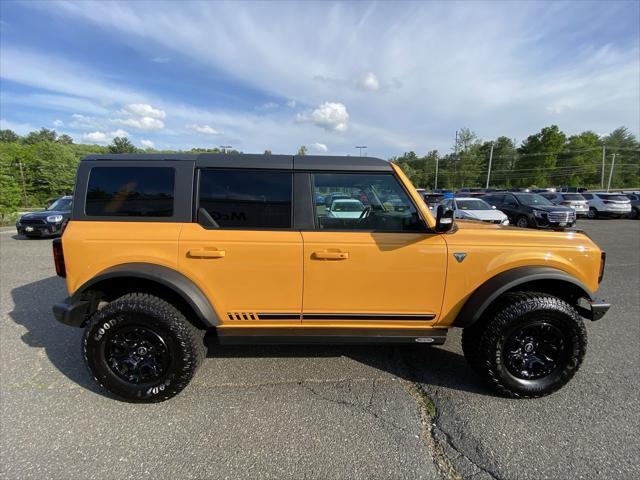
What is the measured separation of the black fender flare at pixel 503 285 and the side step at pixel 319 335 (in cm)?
30

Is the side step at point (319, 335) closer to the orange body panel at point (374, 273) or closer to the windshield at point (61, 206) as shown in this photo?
the orange body panel at point (374, 273)

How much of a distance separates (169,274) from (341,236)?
1326 millimetres

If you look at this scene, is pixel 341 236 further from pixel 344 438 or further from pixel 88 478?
pixel 88 478

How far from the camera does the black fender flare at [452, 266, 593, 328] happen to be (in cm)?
250

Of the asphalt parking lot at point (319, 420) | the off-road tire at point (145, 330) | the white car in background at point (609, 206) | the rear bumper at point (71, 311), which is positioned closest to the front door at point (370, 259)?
the asphalt parking lot at point (319, 420)

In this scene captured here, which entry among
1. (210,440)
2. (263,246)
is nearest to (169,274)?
(263,246)

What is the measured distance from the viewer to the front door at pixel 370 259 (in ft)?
8.27

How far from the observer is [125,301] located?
250cm

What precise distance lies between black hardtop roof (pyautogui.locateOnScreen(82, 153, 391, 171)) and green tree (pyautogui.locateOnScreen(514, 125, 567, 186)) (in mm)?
71967

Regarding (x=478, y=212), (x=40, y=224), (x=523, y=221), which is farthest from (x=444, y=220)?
(x=523, y=221)

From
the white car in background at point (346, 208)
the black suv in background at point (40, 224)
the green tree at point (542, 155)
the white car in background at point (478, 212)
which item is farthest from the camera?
the green tree at point (542, 155)

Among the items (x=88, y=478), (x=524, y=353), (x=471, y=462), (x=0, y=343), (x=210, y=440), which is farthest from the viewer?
(x=0, y=343)

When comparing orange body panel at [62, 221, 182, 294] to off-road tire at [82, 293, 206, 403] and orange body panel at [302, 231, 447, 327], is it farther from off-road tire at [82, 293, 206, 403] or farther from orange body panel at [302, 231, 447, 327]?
orange body panel at [302, 231, 447, 327]

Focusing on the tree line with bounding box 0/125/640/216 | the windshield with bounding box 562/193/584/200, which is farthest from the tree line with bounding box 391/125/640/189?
the windshield with bounding box 562/193/584/200
